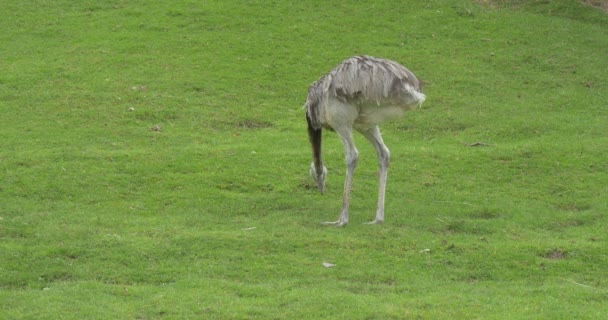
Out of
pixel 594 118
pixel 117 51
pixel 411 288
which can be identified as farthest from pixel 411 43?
pixel 411 288

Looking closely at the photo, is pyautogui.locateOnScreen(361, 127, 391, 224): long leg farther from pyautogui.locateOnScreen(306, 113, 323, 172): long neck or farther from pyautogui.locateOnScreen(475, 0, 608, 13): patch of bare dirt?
pyautogui.locateOnScreen(475, 0, 608, 13): patch of bare dirt

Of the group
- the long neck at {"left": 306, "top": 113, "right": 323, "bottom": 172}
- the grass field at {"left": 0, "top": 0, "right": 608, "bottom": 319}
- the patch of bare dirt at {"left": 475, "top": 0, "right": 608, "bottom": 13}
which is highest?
the patch of bare dirt at {"left": 475, "top": 0, "right": 608, "bottom": 13}

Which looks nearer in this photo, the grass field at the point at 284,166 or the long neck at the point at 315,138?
the grass field at the point at 284,166

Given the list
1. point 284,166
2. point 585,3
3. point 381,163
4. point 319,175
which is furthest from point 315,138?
point 585,3

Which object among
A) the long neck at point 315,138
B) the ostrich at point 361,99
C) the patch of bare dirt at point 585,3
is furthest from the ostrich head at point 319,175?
the patch of bare dirt at point 585,3

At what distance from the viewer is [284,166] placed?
13.1 metres

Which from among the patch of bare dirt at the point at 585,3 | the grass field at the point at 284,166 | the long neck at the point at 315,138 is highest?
the patch of bare dirt at the point at 585,3

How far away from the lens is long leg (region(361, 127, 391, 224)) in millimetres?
10836

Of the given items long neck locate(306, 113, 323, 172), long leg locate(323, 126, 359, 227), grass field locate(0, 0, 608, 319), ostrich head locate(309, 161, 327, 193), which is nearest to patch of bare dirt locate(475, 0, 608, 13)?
grass field locate(0, 0, 608, 319)

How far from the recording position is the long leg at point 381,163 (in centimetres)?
1084

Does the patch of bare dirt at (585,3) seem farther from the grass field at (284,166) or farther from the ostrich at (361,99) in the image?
the ostrich at (361,99)

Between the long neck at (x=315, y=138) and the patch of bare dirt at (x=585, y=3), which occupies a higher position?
the patch of bare dirt at (x=585, y=3)

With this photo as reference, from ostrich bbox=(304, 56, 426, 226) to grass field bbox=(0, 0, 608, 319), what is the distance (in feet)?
2.51

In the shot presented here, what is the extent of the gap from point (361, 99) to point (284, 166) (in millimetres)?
2771
